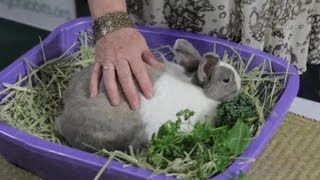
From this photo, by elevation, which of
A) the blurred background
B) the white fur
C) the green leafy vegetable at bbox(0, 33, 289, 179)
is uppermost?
the white fur

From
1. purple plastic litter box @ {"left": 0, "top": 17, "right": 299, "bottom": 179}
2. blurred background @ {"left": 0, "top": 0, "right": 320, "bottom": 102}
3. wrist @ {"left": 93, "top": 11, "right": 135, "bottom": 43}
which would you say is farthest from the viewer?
blurred background @ {"left": 0, "top": 0, "right": 320, "bottom": 102}

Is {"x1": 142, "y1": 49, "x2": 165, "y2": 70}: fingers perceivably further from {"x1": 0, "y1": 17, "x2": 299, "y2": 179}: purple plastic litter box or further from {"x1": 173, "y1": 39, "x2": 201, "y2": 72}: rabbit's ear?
{"x1": 0, "y1": 17, "x2": 299, "y2": 179}: purple plastic litter box

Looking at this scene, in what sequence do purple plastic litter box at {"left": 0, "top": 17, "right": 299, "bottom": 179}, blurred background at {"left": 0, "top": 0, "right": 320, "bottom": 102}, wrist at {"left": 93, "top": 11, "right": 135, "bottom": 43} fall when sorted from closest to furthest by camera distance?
purple plastic litter box at {"left": 0, "top": 17, "right": 299, "bottom": 179} → wrist at {"left": 93, "top": 11, "right": 135, "bottom": 43} → blurred background at {"left": 0, "top": 0, "right": 320, "bottom": 102}

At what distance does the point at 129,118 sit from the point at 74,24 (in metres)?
0.38

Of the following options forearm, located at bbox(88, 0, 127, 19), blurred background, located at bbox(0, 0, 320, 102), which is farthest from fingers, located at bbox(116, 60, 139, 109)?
blurred background, located at bbox(0, 0, 320, 102)

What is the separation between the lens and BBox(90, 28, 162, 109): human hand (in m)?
0.86

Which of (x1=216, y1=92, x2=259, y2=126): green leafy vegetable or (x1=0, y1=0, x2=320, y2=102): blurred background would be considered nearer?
(x1=216, y1=92, x2=259, y2=126): green leafy vegetable

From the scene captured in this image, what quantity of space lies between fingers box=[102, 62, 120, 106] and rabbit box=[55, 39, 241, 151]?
1cm

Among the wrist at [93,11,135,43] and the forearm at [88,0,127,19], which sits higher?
the forearm at [88,0,127,19]

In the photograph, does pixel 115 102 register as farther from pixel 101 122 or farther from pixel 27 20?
pixel 27 20

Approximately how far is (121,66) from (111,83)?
0.10 ft

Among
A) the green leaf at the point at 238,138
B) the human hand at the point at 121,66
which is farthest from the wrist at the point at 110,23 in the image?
the green leaf at the point at 238,138

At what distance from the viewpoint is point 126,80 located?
854mm

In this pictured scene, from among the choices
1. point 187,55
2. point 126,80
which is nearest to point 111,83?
point 126,80
